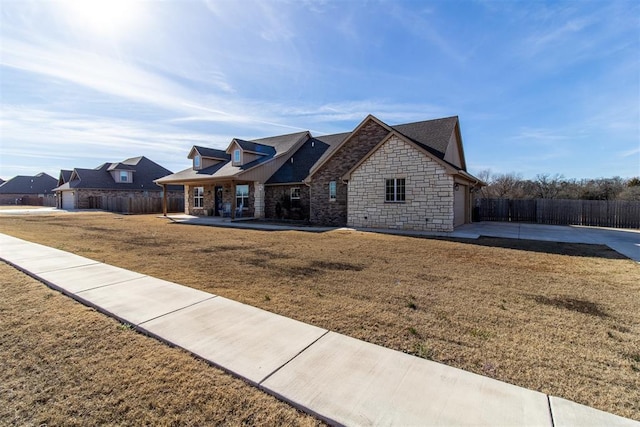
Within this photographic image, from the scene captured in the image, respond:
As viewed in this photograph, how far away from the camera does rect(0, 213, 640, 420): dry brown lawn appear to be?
10.4ft

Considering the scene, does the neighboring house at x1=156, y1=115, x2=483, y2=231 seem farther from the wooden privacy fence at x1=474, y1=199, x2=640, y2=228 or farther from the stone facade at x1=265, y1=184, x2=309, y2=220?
the wooden privacy fence at x1=474, y1=199, x2=640, y2=228

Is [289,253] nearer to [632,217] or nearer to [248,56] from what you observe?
[248,56]

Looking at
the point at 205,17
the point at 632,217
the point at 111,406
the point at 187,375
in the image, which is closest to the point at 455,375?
the point at 187,375

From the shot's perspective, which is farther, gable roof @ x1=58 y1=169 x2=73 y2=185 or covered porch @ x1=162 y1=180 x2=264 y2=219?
gable roof @ x1=58 y1=169 x2=73 y2=185

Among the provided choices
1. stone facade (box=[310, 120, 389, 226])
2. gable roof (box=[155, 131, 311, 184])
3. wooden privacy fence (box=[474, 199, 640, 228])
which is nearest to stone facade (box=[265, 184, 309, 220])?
stone facade (box=[310, 120, 389, 226])

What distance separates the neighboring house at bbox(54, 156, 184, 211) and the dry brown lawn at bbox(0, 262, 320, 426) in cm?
3700

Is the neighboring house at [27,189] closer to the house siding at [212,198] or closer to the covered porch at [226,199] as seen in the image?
Result: the house siding at [212,198]

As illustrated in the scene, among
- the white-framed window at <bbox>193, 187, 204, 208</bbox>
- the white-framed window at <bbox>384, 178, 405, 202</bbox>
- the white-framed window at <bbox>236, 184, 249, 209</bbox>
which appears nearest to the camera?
the white-framed window at <bbox>384, 178, 405, 202</bbox>

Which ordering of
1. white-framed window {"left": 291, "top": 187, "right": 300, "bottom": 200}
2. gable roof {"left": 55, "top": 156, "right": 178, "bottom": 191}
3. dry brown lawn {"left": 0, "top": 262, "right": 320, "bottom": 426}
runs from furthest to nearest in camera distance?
gable roof {"left": 55, "top": 156, "right": 178, "bottom": 191} < white-framed window {"left": 291, "top": 187, "right": 300, "bottom": 200} < dry brown lawn {"left": 0, "top": 262, "right": 320, "bottom": 426}

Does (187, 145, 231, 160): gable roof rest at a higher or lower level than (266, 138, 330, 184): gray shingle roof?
higher

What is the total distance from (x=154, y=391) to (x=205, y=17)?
11.6 meters

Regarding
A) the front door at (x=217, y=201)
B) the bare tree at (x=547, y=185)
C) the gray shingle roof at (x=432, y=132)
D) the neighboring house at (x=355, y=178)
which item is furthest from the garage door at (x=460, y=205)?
the front door at (x=217, y=201)

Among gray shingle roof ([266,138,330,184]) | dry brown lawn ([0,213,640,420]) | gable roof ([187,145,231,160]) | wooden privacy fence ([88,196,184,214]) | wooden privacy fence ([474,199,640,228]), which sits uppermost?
gable roof ([187,145,231,160])

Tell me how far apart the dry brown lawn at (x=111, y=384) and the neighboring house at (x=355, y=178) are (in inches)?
523
